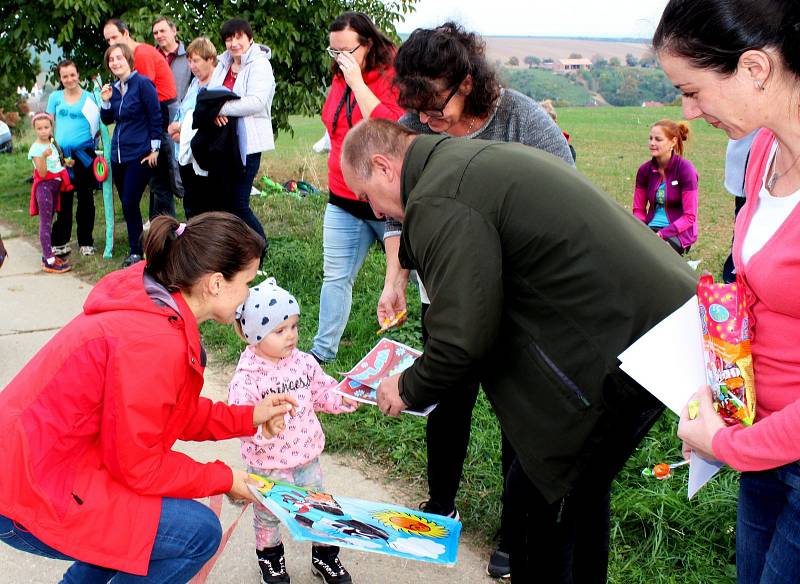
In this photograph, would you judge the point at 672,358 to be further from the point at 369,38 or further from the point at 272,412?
the point at 369,38

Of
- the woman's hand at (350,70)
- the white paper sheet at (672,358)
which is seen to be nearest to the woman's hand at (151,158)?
the woman's hand at (350,70)

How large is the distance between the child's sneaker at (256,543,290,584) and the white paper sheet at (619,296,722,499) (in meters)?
1.73

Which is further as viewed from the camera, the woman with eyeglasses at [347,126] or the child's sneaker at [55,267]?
the child's sneaker at [55,267]

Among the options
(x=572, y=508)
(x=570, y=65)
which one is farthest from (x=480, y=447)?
(x=570, y=65)

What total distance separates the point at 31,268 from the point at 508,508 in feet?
21.4

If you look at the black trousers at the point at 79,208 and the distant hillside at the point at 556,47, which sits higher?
the black trousers at the point at 79,208

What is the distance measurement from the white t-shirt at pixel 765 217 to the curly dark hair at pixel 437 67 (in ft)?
3.96

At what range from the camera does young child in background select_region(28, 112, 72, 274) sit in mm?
7383

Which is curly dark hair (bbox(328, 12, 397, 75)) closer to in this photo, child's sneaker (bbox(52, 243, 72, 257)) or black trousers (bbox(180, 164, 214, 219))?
black trousers (bbox(180, 164, 214, 219))

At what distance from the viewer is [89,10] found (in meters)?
9.69

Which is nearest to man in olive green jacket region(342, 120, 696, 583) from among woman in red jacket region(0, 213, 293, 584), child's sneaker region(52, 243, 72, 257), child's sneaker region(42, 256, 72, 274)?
woman in red jacket region(0, 213, 293, 584)

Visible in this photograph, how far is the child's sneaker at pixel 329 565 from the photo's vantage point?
3.05 metres

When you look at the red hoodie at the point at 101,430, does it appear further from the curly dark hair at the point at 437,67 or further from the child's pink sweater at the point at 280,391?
the curly dark hair at the point at 437,67

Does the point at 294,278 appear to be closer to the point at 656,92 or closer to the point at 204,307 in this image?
the point at 204,307
